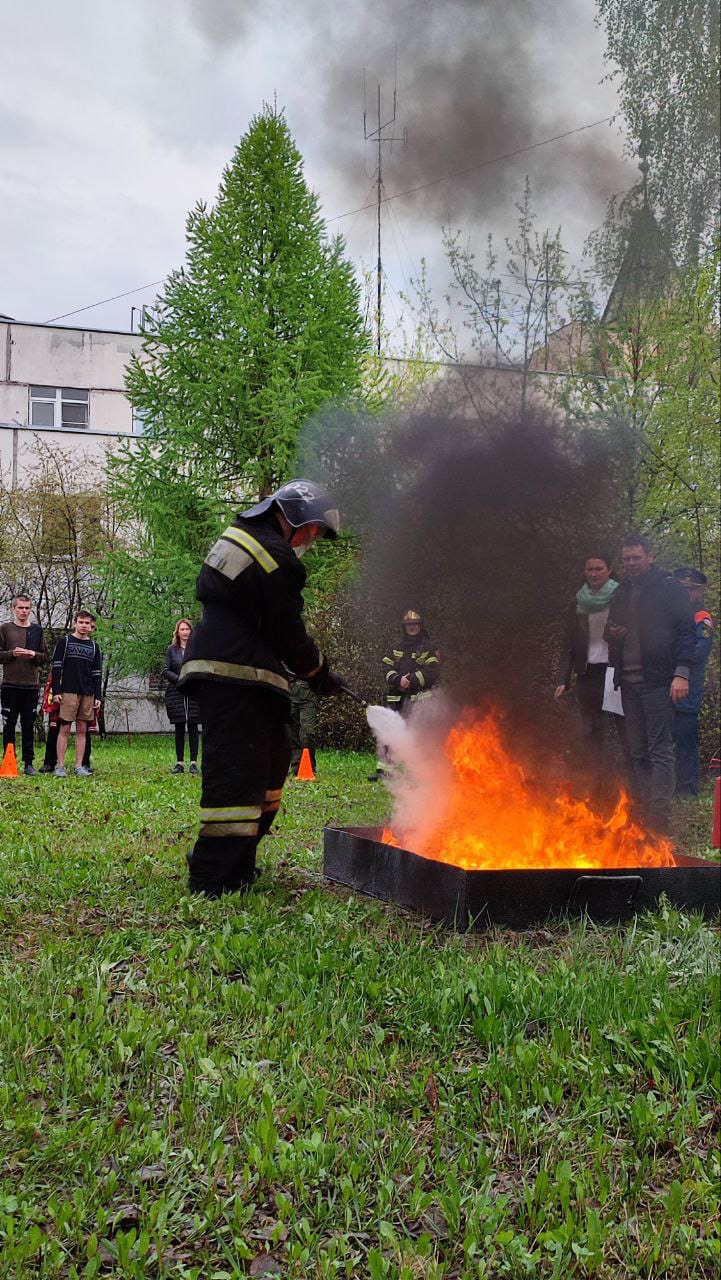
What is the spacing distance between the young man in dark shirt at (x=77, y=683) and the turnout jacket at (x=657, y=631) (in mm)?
7190

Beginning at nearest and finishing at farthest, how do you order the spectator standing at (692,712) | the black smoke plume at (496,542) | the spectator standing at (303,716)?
the black smoke plume at (496,542), the spectator standing at (692,712), the spectator standing at (303,716)

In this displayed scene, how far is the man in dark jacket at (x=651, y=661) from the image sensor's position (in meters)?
8.62

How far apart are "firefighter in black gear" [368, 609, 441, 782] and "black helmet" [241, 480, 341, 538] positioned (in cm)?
602

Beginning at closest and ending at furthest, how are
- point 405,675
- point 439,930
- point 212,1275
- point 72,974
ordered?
1. point 212,1275
2. point 72,974
3. point 439,930
4. point 405,675

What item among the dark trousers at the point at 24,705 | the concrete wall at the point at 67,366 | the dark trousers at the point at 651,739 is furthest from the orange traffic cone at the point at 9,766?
the concrete wall at the point at 67,366

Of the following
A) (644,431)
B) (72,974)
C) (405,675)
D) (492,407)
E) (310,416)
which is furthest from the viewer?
(310,416)

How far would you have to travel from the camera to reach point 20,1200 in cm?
271


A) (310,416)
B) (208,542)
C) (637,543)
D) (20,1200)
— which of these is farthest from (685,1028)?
(208,542)

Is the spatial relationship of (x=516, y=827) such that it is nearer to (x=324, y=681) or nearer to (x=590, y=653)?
(x=324, y=681)

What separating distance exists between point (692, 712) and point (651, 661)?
79.7 inches

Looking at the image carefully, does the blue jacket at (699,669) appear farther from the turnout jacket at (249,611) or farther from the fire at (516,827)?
the turnout jacket at (249,611)

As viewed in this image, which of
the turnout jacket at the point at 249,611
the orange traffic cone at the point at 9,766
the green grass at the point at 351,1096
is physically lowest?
the green grass at the point at 351,1096

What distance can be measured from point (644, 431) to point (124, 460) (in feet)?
37.0

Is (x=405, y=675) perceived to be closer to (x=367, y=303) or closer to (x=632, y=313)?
(x=632, y=313)
